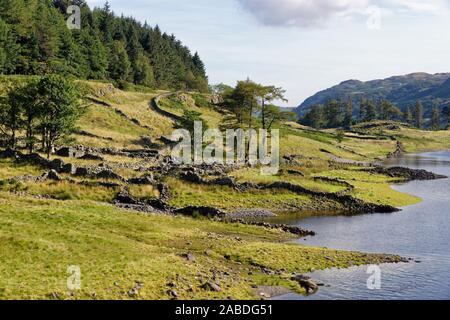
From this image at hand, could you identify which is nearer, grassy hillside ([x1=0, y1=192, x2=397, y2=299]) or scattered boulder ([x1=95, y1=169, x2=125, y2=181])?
grassy hillside ([x1=0, y1=192, x2=397, y2=299])

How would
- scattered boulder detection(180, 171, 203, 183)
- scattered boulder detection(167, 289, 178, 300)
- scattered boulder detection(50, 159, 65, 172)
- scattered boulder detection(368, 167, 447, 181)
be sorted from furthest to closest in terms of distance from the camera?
scattered boulder detection(368, 167, 447, 181), scattered boulder detection(180, 171, 203, 183), scattered boulder detection(50, 159, 65, 172), scattered boulder detection(167, 289, 178, 300)

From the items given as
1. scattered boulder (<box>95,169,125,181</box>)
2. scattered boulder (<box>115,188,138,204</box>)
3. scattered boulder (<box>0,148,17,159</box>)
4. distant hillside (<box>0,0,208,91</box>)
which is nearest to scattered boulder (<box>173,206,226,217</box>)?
scattered boulder (<box>115,188,138,204</box>)

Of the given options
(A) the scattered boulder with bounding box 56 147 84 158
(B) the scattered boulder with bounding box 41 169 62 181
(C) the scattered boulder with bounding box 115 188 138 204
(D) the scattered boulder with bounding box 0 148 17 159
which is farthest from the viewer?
(A) the scattered boulder with bounding box 56 147 84 158

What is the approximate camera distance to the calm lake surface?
30750mm

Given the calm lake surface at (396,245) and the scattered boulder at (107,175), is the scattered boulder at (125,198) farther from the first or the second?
the calm lake surface at (396,245)

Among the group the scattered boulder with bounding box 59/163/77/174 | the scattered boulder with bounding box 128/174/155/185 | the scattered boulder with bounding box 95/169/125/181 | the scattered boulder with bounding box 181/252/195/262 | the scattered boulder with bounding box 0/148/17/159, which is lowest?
the scattered boulder with bounding box 181/252/195/262

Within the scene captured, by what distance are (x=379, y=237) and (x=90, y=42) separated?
5333 inches

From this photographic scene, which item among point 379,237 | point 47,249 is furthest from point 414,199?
point 47,249

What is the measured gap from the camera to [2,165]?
6109 centimetres

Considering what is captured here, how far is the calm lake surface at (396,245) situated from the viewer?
3075cm

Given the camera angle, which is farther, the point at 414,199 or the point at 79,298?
the point at 414,199

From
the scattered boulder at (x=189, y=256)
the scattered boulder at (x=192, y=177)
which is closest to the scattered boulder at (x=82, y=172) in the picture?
the scattered boulder at (x=192, y=177)

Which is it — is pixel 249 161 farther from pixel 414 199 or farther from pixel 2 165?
pixel 2 165

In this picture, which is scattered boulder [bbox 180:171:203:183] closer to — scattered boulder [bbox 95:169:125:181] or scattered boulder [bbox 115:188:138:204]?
scattered boulder [bbox 95:169:125:181]
